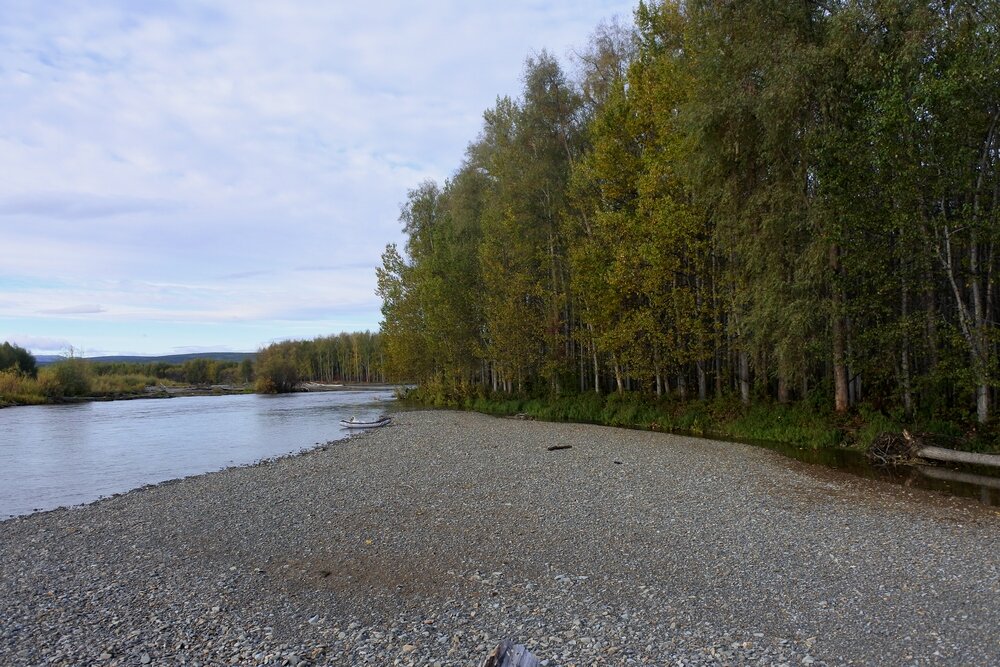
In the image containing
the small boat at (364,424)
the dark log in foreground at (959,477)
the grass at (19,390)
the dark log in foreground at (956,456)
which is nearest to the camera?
the dark log in foreground at (959,477)

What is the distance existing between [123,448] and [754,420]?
75.6ft

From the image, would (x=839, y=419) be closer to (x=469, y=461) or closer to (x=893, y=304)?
(x=893, y=304)

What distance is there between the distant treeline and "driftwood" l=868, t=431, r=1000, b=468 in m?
75.4

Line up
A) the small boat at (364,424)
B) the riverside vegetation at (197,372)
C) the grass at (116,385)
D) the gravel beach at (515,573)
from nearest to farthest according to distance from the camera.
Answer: the gravel beach at (515,573) → the small boat at (364,424) → the riverside vegetation at (197,372) → the grass at (116,385)

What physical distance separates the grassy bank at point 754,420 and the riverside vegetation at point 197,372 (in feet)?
68.1

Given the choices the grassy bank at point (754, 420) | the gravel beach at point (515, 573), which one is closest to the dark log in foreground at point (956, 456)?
the grassy bank at point (754, 420)

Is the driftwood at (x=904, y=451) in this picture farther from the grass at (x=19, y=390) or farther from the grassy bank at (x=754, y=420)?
the grass at (x=19, y=390)

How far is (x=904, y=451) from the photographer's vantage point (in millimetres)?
14586

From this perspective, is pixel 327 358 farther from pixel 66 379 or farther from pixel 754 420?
pixel 754 420

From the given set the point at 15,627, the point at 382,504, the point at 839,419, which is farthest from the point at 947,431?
the point at 15,627

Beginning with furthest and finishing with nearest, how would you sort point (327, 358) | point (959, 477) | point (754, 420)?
point (327, 358)
point (754, 420)
point (959, 477)

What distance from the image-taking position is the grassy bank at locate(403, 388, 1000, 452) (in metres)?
15.2

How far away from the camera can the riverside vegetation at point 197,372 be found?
58812mm

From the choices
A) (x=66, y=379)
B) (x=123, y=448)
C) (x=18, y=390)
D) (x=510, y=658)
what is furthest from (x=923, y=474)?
(x=66, y=379)
